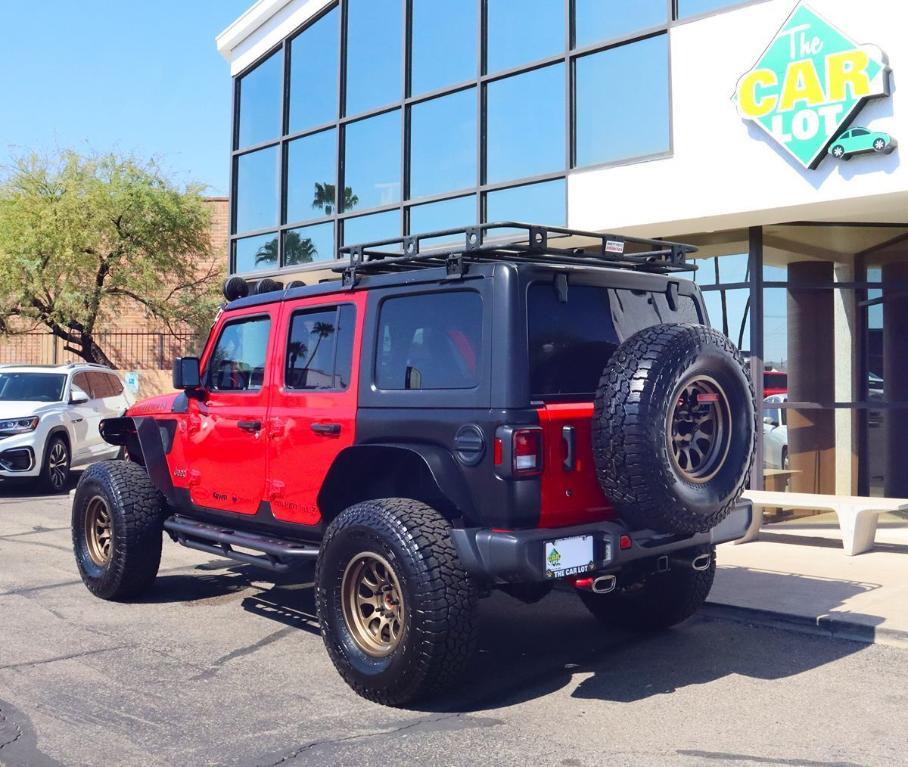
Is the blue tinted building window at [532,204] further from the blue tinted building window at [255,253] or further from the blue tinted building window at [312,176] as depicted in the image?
the blue tinted building window at [255,253]

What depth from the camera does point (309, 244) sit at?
49.6 ft

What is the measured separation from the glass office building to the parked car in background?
0.02 m

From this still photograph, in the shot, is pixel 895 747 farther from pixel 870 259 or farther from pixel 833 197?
pixel 870 259

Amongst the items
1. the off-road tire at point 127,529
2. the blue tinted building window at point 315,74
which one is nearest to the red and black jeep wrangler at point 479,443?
the off-road tire at point 127,529

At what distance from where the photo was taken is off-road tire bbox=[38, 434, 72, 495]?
43.9ft

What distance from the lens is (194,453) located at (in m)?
6.57

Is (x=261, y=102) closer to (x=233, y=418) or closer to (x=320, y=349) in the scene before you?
(x=233, y=418)

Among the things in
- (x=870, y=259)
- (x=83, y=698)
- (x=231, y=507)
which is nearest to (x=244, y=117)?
(x=870, y=259)

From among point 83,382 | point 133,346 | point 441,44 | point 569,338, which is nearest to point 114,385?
point 83,382

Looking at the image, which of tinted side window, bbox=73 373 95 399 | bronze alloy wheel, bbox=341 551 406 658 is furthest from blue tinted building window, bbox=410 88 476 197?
bronze alloy wheel, bbox=341 551 406 658

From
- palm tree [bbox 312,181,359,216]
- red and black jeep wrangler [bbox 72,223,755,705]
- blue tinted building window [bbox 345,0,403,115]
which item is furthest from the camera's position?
palm tree [bbox 312,181,359,216]

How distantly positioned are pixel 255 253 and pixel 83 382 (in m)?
3.49

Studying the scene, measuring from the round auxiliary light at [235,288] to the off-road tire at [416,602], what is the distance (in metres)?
2.33

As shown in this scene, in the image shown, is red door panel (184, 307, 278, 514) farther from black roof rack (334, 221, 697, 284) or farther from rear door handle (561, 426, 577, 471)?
rear door handle (561, 426, 577, 471)
